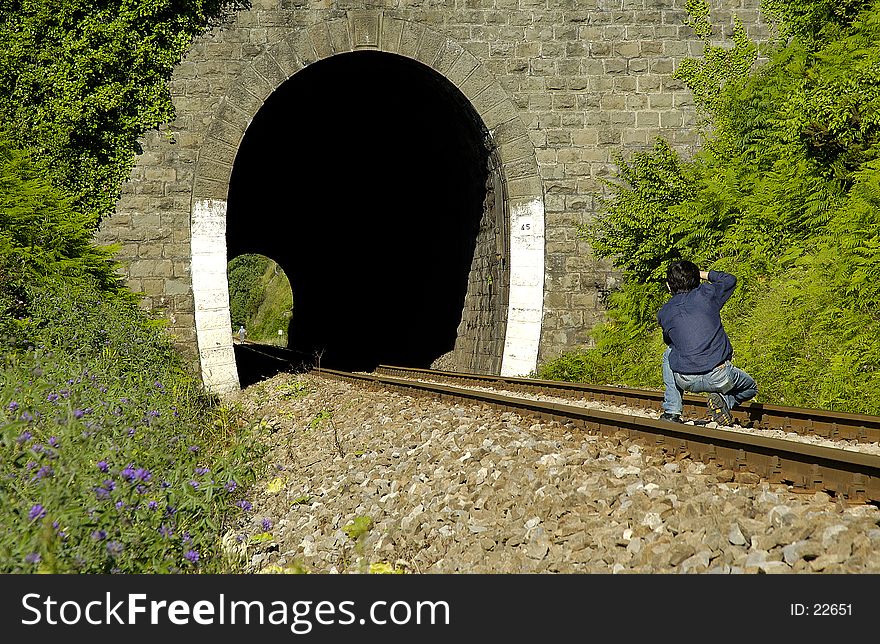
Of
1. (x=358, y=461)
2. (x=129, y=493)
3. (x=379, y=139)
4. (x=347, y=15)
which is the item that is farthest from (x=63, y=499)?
(x=379, y=139)

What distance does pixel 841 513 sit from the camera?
3941 millimetres

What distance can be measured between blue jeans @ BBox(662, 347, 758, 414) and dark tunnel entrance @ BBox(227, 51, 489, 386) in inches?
368

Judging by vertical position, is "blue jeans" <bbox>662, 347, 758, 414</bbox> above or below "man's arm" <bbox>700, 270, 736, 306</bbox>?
below

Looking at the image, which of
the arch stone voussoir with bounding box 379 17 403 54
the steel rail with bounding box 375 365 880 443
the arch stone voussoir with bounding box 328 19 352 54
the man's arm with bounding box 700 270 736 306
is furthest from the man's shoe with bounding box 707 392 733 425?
the arch stone voussoir with bounding box 328 19 352 54

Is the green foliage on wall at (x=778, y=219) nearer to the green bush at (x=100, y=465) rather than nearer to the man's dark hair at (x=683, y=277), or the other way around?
the man's dark hair at (x=683, y=277)

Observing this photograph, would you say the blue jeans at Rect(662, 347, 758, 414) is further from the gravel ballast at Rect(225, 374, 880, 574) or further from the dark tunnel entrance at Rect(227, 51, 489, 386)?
the dark tunnel entrance at Rect(227, 51, 489, 386)

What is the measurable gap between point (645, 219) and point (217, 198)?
723cm

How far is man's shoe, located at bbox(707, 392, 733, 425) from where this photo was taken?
680 cm

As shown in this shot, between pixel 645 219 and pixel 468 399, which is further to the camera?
pixel 645 219

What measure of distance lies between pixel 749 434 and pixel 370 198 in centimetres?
1771

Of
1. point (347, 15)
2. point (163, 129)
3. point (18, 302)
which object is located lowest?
point (18, 302)

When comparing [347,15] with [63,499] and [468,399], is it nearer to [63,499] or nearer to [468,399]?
[468,399]

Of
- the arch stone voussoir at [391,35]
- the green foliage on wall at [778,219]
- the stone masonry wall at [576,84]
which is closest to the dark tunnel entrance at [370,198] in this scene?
the arch stone voussoir at [391,35]

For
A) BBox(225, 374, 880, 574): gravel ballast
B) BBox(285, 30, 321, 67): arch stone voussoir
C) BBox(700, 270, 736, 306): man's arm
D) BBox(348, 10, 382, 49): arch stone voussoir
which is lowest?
BBox(225, 374, 880, 574): gravel ballast
